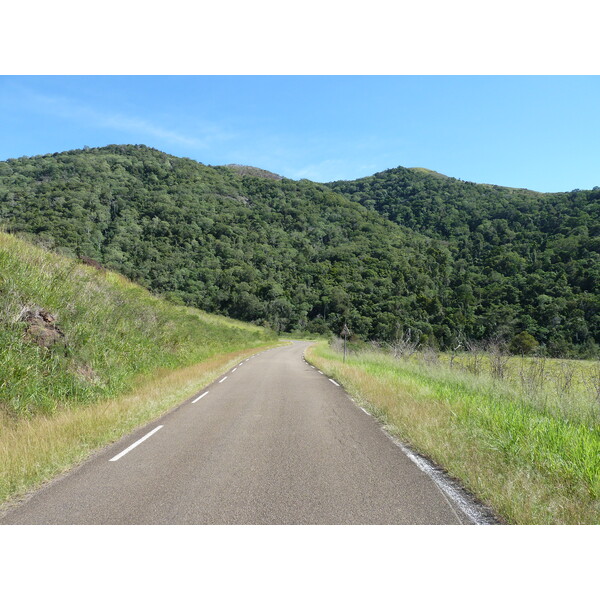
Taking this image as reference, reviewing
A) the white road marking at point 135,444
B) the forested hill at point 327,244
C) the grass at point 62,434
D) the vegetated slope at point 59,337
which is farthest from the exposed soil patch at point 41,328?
the forested hill at point 327,244

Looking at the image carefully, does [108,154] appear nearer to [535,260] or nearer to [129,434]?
[535,260]

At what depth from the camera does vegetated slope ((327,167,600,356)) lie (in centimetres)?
4278

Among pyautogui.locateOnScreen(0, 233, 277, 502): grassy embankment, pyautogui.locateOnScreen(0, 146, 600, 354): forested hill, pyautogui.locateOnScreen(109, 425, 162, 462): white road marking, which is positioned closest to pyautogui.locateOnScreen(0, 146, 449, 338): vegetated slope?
pyautogui.locateOnScreen(0, 146, 600, 354): forested hill

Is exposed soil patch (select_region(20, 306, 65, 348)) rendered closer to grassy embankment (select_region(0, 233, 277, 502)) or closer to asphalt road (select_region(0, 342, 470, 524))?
grassy embankment (select_region(0, 233, 277, 502))

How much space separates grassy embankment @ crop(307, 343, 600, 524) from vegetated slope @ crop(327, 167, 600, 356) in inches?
203

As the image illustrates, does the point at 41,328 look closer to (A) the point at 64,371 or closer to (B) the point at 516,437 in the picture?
(A) the point at 64,371

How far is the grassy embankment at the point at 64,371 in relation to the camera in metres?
6.11

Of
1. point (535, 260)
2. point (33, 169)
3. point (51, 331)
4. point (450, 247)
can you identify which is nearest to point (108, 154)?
point (33, 169)

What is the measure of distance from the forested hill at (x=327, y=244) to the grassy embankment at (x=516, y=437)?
30.0 meters

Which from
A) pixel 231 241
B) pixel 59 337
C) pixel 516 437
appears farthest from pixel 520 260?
pixel 59 337

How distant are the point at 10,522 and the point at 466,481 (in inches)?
188

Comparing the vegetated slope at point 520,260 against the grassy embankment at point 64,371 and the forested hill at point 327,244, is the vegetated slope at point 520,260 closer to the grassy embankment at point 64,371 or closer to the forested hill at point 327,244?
the forested hill at point 327,244

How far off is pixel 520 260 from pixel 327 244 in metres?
61.0

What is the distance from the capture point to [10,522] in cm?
382
